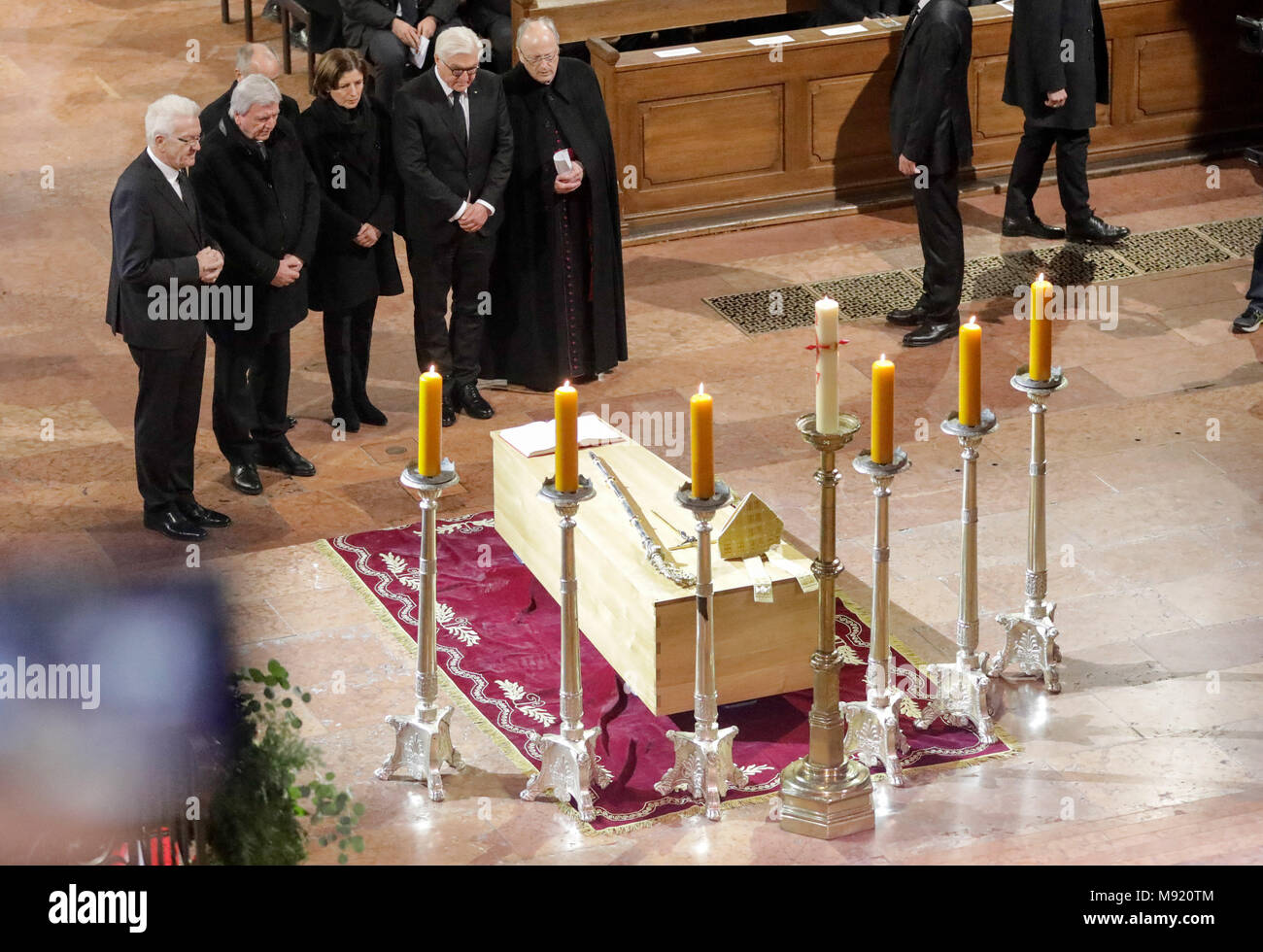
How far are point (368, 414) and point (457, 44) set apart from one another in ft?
5.18

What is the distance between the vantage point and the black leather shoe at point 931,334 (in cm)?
953

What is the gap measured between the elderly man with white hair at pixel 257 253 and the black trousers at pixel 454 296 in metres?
0.68

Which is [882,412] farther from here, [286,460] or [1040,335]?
[286,460]

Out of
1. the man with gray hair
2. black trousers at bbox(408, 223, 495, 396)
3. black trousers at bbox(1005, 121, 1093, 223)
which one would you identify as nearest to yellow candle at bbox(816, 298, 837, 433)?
the man with gray hair

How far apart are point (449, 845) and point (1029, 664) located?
2001mm

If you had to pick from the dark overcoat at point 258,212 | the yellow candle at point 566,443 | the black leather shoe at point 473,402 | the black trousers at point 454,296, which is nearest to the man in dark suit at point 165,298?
the dark overcoat at point 258,212

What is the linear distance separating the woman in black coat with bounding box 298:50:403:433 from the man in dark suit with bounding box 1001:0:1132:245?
11.5 feet

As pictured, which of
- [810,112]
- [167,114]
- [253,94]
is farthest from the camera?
[810,112]

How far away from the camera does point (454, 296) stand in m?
8.94

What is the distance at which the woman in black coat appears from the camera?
825 cm

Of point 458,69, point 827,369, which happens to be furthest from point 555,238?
point 827,369

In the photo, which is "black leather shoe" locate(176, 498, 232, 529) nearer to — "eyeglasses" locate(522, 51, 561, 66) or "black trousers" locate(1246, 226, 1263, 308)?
"eyeglasses" locate(522, 51, 561, 66)

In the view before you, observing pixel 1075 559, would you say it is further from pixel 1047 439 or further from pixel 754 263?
pixel 754 263

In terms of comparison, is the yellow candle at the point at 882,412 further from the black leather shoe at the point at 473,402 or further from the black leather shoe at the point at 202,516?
the black leather shoe at the point at 473,402
